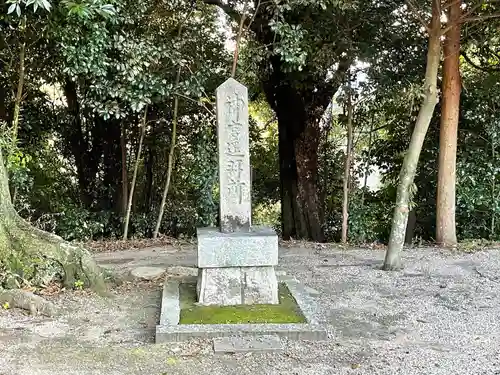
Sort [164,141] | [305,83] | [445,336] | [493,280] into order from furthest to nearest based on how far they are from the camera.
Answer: [164,141] < [305,83] < [493,280] < [445,336]

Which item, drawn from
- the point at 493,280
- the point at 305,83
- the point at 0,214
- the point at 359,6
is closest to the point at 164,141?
the point at 305,83

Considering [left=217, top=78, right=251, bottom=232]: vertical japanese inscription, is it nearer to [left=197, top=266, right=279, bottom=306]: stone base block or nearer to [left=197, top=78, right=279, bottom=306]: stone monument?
[left=197, top=78, right=279, bottom=306]: stone monument

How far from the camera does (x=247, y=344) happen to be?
409cm

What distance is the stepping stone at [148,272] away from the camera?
6.30 m

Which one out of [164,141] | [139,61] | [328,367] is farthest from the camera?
[164,141]

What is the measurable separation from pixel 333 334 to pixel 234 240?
3.76ft

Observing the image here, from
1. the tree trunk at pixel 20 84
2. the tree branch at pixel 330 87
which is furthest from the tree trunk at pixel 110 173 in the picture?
the tree branch at pixel 330 87

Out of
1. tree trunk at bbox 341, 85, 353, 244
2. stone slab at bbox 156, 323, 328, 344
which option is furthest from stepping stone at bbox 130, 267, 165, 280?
tree trunk at bbox 341, 85, 353, 244

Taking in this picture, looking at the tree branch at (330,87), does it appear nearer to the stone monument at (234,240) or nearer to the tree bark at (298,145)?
the tree bark at (298,145)

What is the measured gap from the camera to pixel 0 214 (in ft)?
18.2

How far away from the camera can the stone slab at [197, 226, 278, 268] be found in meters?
4.88

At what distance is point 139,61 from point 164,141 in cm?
292

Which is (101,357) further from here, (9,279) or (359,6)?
(359,6)

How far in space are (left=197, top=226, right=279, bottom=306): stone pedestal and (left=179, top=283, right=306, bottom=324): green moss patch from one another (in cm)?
9
